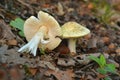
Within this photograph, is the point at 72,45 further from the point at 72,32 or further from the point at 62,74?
the point at 62,74

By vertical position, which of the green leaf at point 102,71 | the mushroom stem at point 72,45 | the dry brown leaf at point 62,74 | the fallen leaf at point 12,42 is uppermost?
the fallen leaf at point 12,42

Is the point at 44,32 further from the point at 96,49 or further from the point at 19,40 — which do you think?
the point at 96,49

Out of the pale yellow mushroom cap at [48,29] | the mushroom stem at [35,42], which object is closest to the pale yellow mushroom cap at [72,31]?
the pale yellow mushroom cap at [48,29]

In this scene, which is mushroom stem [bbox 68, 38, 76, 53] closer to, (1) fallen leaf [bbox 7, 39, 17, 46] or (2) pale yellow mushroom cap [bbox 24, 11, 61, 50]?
(2) pale yellow mushroom cap [bbox 24, 11, 61, 50]

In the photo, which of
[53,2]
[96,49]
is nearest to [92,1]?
[53,2]

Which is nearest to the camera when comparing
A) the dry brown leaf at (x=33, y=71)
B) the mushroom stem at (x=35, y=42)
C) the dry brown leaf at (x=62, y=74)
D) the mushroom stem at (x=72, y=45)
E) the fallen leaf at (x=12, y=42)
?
the dry brown leaf at (x=33, y=71)

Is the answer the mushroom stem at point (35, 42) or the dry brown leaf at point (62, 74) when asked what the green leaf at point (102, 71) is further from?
the mushroom stem at point (35, 42)

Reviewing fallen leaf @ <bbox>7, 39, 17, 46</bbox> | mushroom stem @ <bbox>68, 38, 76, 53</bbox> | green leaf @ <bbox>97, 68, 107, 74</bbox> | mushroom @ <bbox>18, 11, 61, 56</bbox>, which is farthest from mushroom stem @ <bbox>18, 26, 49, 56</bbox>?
green leaf @ <bbox>97, 68, 107, 74</bbox>
